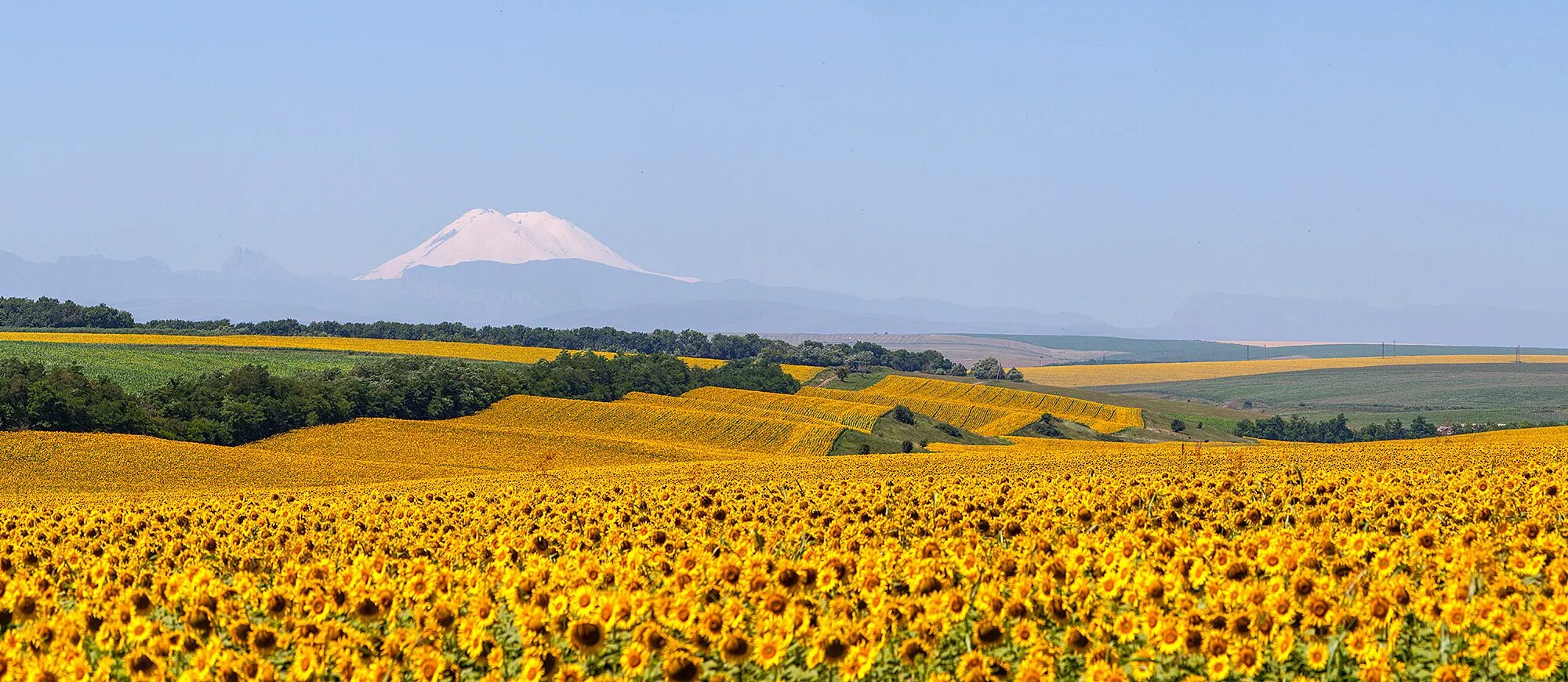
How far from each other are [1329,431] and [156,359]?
101961mm

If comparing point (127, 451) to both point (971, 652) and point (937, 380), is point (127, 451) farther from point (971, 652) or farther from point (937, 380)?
point (937, 380)

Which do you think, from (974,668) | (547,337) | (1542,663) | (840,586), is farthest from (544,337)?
(1542,663)

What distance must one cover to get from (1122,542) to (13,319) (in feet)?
581

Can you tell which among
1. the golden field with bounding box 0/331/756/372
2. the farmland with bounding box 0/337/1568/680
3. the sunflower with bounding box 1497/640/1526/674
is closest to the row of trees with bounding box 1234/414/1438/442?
the golden field with bounding box 0/331/756/372

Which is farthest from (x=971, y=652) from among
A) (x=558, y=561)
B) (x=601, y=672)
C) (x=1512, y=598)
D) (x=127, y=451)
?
(x=127, y=451)

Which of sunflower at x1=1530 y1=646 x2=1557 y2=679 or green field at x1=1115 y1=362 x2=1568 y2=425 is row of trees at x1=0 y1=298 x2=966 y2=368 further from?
sunflower at x1=1530 y1=646 x2=1557 y2=679

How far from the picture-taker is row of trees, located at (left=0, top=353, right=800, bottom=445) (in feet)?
238

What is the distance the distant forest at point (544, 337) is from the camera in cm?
16088

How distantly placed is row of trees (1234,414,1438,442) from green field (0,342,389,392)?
8223cm

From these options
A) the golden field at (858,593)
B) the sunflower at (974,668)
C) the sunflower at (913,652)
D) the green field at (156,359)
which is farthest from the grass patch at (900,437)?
the sunflower at (974,668)

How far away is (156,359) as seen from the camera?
112m

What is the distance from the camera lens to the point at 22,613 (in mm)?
9680

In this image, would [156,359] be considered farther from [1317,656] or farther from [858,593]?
[1317,656]

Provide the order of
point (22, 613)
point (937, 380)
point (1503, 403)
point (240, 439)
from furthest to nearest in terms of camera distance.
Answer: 1. point (1503, 403)
2. point (937, 380)
3. point (240, 439)
4. point (22, 613)
